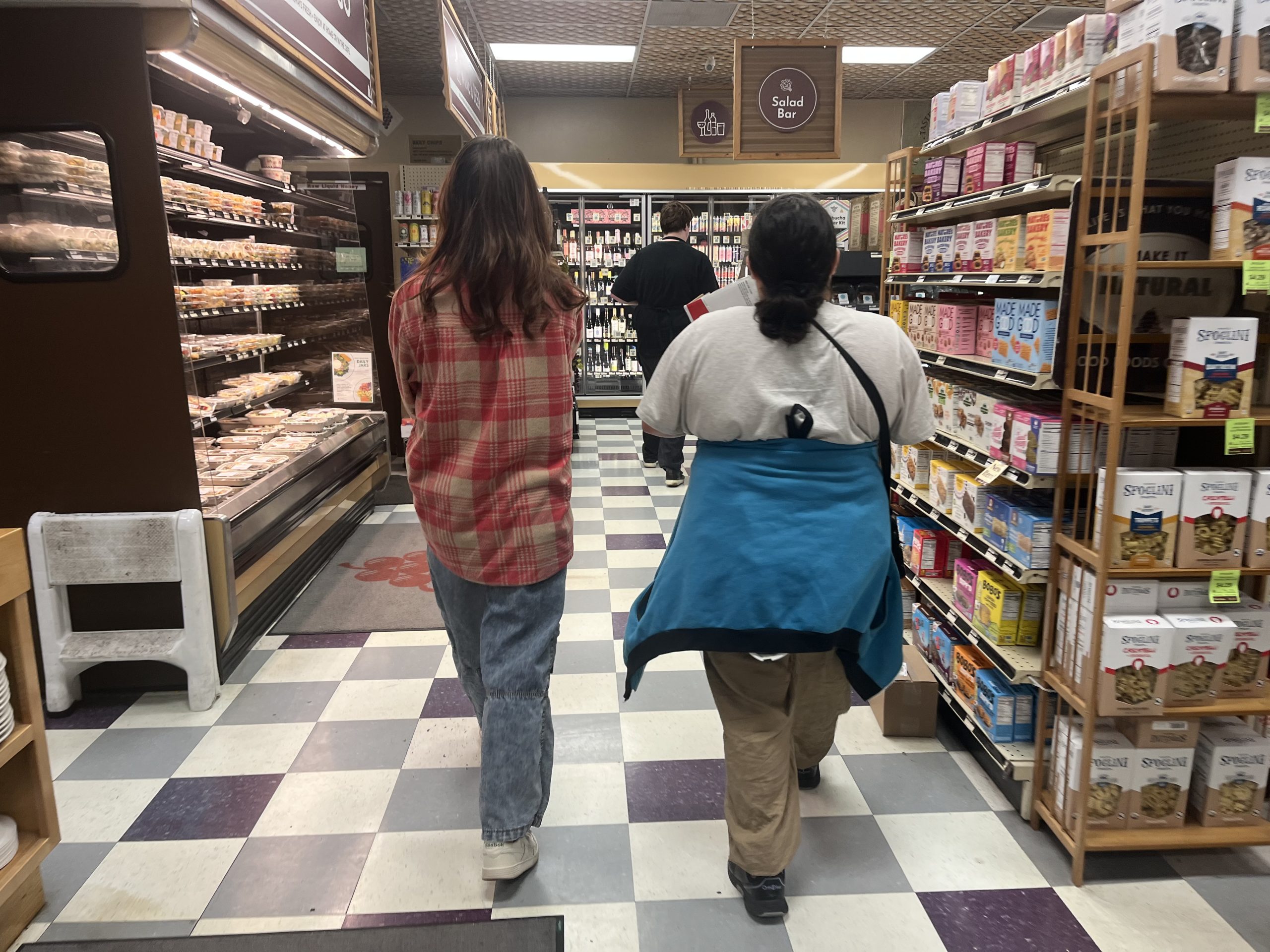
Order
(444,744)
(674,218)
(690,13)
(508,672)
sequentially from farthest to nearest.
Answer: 1. (690,13)
2. (674,218)
3. (444,744)
4. (508,672)

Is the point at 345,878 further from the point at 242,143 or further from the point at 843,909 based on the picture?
the point at 242,143

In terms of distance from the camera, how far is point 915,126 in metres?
11.1

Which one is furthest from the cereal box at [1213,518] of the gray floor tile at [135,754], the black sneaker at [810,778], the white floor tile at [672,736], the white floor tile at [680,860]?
the gray floor tile at [135,754]

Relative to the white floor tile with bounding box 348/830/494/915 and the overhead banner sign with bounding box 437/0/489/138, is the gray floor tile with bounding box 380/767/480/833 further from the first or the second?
the overhead banner sign with bounding box 437/0/489/138

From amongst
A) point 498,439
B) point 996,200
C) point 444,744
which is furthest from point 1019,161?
point 444,744

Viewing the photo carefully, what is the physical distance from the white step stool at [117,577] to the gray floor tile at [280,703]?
13cm

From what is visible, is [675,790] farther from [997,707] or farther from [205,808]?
[205,808]

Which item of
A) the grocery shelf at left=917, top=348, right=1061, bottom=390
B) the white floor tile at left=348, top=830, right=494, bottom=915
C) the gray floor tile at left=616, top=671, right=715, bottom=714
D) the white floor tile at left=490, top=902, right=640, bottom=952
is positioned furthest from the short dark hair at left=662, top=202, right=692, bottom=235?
the white floor tile at left=490, top=902, right=640, bottom=952

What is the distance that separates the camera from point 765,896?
2070mm

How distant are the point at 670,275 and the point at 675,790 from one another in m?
4.40

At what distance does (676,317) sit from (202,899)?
16.5 feet

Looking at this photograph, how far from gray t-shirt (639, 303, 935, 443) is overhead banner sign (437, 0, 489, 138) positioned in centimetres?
279

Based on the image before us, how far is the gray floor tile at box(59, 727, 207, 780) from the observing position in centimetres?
272

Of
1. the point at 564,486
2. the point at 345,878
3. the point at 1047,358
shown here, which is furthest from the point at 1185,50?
the point at 345,878
